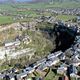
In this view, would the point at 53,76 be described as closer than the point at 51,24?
Yes

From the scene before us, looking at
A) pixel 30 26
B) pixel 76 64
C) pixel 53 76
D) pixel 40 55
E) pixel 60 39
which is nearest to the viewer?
pixel 53 76

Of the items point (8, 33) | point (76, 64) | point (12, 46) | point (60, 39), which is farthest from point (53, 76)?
point (8, 33)

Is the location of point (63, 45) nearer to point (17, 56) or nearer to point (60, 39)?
Answer: point (60, 39)

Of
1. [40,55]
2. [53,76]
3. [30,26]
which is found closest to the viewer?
[53,76]

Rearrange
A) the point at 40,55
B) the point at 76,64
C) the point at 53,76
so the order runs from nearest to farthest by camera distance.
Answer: the point at 53,76, the point at 76,64, the point at 40,55

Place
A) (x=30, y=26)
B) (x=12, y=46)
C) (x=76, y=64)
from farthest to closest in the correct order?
(x=30, y=26) < (x=12, y=46) < (x=76, y=64)

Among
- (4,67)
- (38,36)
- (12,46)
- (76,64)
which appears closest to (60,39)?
(38,36)

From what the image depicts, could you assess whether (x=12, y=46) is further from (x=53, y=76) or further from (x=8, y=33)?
(x=53, y=76)

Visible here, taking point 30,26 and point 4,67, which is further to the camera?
point 30,26

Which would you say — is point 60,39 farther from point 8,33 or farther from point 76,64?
point 76,64
